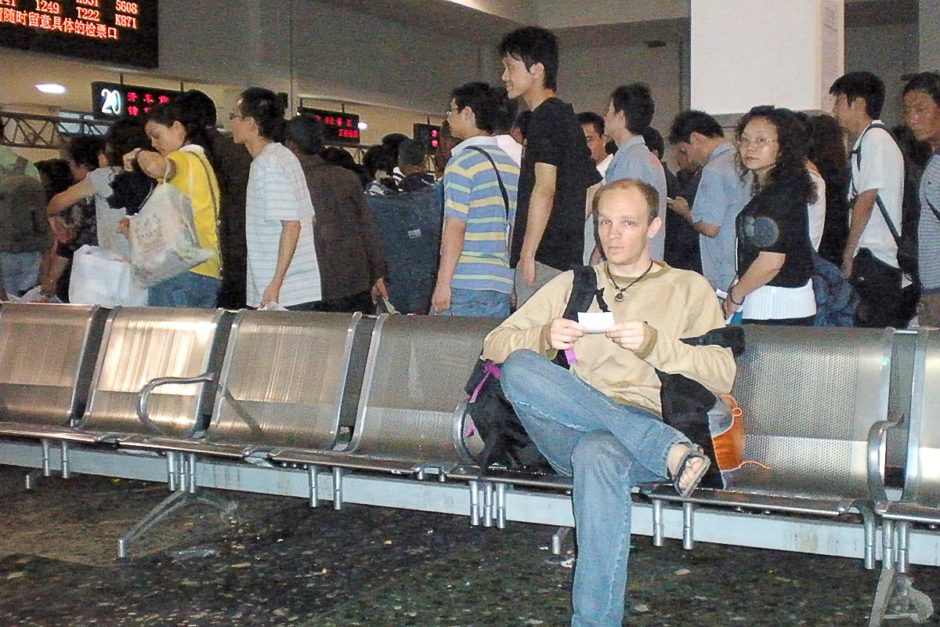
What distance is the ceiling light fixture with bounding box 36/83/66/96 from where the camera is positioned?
14.7 m

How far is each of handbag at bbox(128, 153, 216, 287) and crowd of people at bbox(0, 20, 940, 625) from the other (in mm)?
83

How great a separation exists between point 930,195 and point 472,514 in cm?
225

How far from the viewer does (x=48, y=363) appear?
17.5 ft

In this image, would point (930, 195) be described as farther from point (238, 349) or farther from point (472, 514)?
point (238, 349)

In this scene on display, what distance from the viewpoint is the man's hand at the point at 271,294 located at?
16.5 feet

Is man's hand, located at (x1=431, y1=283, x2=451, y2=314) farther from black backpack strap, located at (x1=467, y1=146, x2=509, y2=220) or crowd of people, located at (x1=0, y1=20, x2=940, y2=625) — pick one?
black backpack strap, located at (x1=467, y1=146, x2=509, y2=220)

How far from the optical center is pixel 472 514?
393 cm

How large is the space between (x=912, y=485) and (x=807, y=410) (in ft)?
1.33

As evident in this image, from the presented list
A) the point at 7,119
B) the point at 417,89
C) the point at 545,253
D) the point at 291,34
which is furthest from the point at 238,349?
the point at 7,119

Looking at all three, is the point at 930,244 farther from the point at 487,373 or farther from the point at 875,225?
the point at 487,373

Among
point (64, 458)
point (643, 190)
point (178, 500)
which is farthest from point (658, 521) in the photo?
point (64, 458)

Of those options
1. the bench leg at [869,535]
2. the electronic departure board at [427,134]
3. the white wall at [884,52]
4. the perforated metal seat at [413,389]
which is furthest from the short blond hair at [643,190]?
the white wall at [884,52]

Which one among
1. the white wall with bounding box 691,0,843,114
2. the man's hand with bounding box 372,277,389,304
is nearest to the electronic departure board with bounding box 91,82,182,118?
the man's hand with bounding box 372,277,389,304

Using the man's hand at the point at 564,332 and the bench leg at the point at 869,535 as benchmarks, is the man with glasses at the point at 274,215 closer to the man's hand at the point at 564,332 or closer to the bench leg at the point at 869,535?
the man's hand at the point at 564,332
